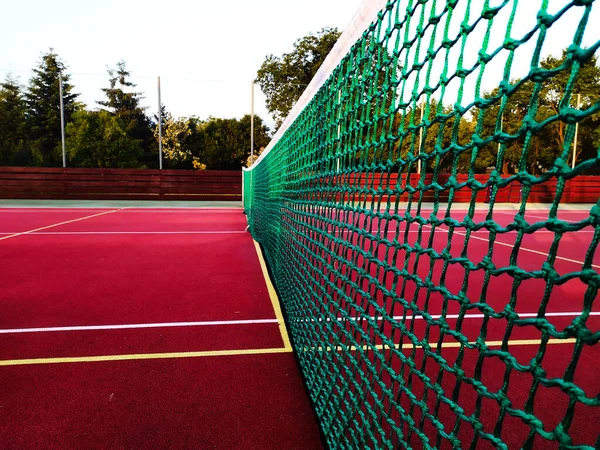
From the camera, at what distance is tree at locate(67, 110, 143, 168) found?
3469 centimetres

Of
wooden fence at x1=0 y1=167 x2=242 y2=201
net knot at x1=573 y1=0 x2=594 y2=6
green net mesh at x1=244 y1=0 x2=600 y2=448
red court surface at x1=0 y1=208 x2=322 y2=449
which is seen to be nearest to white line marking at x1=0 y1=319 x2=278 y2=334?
red court surface at x1=0 y1=208 x2=322 y2=449

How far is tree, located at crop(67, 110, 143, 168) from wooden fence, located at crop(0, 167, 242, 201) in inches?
749

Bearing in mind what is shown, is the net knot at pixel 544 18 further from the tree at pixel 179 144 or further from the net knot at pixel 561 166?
the tree at pixel 179 144

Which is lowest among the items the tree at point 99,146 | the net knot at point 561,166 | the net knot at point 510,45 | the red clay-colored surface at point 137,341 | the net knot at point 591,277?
the red clay-colored surface at point 137,341

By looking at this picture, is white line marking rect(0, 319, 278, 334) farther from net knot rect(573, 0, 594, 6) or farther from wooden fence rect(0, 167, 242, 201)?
wooden fence rect(0, 167, 242, 201)

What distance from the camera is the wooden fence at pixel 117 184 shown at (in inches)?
646

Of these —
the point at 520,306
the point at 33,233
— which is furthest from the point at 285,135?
the point at 33,233

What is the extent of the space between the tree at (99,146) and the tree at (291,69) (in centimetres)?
1518

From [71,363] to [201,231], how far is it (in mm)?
5912

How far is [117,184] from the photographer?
17.2 m

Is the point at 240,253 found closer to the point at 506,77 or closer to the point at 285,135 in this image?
the point at 285,135

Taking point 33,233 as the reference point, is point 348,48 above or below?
above

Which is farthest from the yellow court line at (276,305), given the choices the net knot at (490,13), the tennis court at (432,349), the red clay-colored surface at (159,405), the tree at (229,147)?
the tree at (229,147)

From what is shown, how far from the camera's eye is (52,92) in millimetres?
42688
